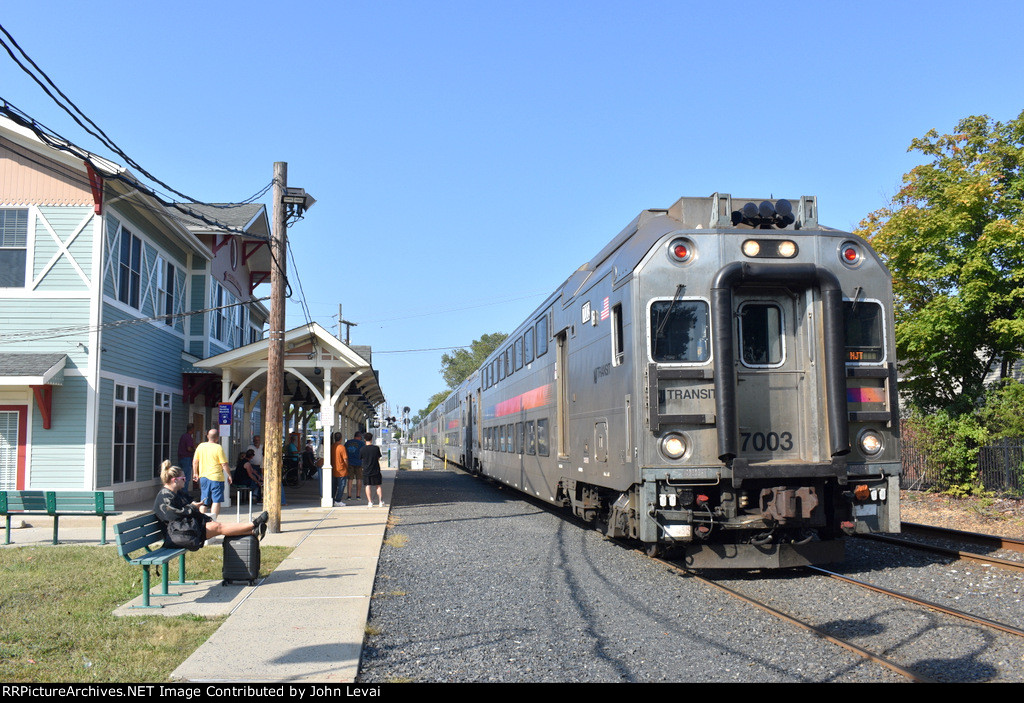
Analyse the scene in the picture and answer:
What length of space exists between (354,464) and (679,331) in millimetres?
13279

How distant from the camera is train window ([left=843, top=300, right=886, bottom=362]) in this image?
837 centimetres

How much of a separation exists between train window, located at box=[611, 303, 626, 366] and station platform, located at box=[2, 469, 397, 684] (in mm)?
3389

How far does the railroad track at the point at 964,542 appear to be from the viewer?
895 cm

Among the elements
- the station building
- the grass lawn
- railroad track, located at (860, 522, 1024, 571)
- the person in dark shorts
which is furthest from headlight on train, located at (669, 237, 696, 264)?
the person in dark shorts

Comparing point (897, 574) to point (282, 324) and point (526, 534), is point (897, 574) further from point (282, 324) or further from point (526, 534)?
point (282, 324)

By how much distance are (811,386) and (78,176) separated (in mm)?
13561

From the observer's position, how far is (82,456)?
49.3ft

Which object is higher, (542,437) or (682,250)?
(682,250)

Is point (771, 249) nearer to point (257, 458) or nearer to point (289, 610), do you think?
point (289, 610)

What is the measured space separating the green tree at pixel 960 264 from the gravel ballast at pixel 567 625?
398 inches

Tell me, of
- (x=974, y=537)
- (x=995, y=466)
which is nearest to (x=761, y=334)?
(x=974, y=537)

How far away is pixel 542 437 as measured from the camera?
44.8 feet

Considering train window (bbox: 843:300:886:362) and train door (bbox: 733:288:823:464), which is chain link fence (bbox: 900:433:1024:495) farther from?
train door (bbox: 733:288:823:464)

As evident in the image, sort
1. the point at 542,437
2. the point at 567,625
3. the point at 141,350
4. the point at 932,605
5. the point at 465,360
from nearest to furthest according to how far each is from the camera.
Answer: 1. the point at 567,625
2. the point at 932,605
3. the point at 542,437
4. the point at 141,350
5. the point at 465,360
